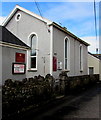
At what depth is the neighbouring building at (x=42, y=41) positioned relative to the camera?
1105 centimetres

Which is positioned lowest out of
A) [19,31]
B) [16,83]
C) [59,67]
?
[16,83]

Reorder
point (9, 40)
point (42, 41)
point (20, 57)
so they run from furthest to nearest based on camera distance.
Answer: point (42, 41) → point (20, 57) → point (9, 40)

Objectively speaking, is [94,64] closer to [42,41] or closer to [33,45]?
[33,45]

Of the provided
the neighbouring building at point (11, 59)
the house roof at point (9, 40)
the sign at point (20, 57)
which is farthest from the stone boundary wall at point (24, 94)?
the house roof at point (9, 40)

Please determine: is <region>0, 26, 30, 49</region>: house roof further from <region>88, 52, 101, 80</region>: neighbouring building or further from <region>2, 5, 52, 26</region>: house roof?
<region>88, 52, 101, 80</region>: neighbouring building

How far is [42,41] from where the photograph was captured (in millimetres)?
11383

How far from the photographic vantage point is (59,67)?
474 inches

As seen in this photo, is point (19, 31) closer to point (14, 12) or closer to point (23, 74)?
point (14, 12)

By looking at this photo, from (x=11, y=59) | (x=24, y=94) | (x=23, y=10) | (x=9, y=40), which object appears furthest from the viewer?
(x=23, y=10)

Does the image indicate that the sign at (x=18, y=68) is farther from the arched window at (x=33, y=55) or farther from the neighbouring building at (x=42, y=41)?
the arched window at (x=33, y=55)

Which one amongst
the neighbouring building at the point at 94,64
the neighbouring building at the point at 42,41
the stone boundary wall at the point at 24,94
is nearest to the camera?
the stone boundary wall at the point at 24,94

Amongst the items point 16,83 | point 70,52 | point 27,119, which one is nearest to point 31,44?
point 70,52

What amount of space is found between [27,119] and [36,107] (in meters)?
1.39

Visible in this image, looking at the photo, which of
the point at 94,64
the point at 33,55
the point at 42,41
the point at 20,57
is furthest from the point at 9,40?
the point at 94,64
